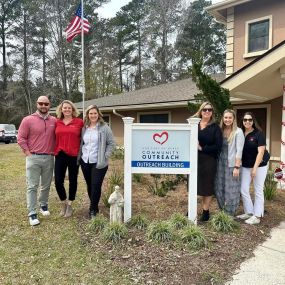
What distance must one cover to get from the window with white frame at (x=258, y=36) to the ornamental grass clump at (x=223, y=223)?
21.9 ft

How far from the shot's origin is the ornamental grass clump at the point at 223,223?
4641 mm

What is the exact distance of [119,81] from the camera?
37.9m

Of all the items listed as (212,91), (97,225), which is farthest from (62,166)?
(212,91)

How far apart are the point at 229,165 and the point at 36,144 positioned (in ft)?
9.58

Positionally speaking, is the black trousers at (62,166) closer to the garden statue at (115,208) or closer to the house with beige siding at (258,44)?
the garden statue at (115,208)

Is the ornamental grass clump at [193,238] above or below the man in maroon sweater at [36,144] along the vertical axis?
below

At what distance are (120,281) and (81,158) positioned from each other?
211 cm

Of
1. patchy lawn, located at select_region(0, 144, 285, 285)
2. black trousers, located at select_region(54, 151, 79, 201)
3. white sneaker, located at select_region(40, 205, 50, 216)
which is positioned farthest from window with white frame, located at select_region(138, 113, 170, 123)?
black trousers, located at select_region(54, 151, 79, 201)

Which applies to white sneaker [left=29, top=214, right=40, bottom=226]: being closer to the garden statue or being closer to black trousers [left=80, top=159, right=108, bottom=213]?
black trousers [left=80, top=159, right=108, bottom=213]

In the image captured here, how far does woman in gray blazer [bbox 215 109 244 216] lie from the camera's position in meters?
4.80

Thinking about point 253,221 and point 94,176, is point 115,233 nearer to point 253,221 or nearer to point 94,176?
point 94,176

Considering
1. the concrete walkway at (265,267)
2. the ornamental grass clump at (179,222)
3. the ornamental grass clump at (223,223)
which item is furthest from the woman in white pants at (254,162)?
the ornamental grass clump at (179,222)

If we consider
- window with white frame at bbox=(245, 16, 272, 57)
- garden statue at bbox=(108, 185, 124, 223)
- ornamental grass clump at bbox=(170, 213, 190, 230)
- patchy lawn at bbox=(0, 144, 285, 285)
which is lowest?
patchy lawn at bbox=(0, 144, 285, 285)

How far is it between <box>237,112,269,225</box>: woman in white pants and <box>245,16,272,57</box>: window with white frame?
18.7 feet
